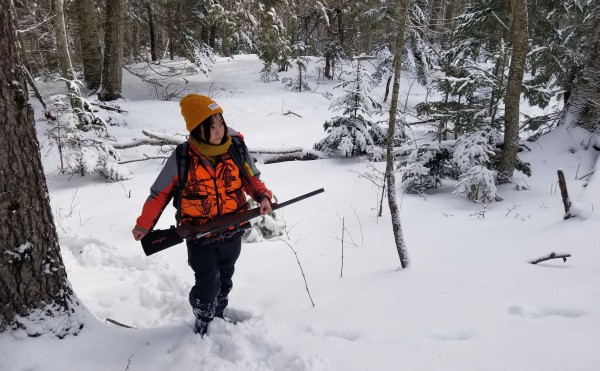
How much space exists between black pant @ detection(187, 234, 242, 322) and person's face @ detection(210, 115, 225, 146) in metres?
0.78

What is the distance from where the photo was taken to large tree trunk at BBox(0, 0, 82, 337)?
2.35 m

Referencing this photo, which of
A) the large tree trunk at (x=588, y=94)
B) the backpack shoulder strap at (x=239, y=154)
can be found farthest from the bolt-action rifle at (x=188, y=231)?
the large tree trunk at (x=588, y=94)

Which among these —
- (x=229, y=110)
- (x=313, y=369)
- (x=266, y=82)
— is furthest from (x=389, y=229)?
(x=266, y=82)

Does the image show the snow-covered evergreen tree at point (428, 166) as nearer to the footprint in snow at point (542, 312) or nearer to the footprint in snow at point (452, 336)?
the footprint in snow at point (542, 312)

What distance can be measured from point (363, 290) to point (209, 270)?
134 cm

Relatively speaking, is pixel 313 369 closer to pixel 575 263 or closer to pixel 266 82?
pixel 575 263

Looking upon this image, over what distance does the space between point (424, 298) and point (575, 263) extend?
1453mm

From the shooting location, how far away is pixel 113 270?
4430mm

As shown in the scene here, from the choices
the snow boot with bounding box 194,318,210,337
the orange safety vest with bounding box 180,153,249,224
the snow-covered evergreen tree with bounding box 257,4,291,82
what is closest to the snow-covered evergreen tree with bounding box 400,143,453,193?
the orange safety vest with bounding box 180,153,249,224

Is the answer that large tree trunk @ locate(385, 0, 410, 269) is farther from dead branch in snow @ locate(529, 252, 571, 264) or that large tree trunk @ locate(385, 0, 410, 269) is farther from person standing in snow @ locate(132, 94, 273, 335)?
A: person standing in snow @ locate(132, 94, 273, 335)

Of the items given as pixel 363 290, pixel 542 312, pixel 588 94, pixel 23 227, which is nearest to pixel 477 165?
pixel 588 94

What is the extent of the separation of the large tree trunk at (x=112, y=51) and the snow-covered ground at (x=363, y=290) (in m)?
5.98

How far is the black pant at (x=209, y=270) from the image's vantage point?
2906 mm

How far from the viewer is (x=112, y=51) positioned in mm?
11570
